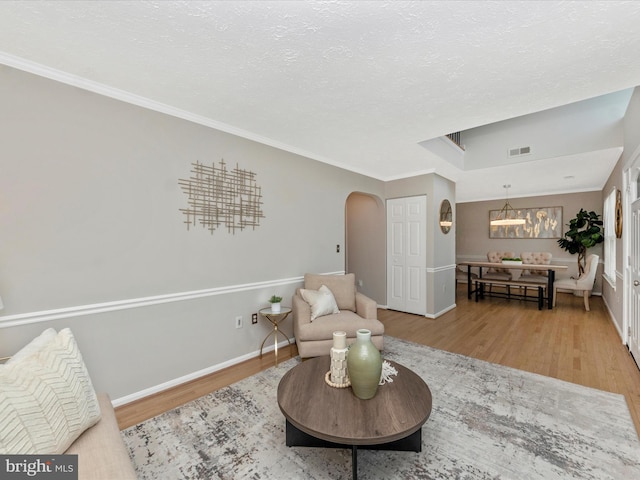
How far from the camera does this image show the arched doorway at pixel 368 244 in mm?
5117

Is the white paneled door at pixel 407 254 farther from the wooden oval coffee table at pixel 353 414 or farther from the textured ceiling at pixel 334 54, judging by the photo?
the wooden oval coffee table at pixel 353 414

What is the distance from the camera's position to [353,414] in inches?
58.7

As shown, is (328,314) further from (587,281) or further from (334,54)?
(587,281)

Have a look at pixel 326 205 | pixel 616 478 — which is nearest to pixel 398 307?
pixel 326 205

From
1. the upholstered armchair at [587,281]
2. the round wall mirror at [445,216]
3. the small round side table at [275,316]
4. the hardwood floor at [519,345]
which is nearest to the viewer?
the hardwood floor at [519,345]

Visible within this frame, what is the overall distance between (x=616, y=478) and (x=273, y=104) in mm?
3300

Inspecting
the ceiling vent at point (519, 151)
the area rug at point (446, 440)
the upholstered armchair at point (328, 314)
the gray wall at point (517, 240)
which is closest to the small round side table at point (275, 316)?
the upholstered armchair at point (328, 314)

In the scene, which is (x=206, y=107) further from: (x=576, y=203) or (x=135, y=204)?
(x=576, y=203)

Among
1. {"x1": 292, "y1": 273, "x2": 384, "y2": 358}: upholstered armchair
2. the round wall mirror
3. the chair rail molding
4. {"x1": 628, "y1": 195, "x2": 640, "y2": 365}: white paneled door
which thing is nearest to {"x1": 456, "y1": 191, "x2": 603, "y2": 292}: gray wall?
the round wall mirror

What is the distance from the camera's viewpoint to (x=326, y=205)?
154 inches

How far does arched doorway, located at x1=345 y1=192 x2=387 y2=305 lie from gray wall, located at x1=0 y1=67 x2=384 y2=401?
258 centimetres

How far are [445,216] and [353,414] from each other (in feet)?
13.6

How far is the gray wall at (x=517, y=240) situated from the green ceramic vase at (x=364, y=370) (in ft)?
24.3

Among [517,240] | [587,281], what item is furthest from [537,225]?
[587,281]
